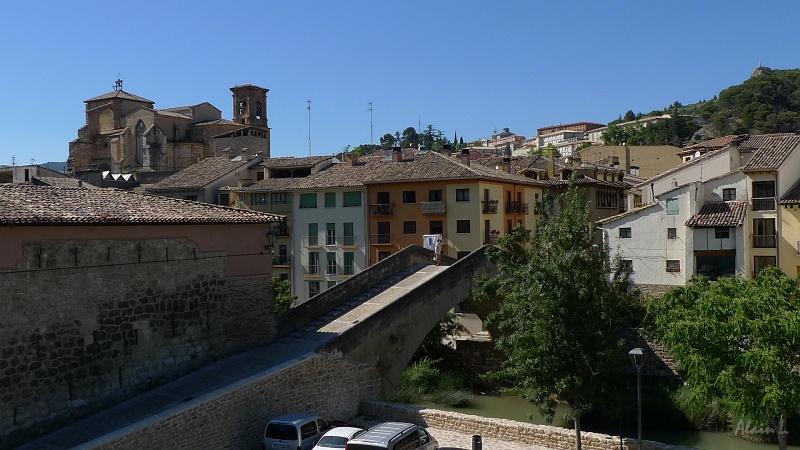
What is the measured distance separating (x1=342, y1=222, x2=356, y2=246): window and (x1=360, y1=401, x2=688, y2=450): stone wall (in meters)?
24.1

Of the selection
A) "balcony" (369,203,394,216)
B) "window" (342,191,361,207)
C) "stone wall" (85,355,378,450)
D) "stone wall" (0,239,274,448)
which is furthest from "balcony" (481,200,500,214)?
"stone wall" (0,239,274,448)

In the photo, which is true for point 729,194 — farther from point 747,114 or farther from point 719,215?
point 747,114

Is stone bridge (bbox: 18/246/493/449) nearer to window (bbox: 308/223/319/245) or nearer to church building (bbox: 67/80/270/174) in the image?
window (bbox: 308/223/319/245)

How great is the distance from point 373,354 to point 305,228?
991 inches

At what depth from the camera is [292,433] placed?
16953 millimetres

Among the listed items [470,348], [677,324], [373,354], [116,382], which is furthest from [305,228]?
[677,324]

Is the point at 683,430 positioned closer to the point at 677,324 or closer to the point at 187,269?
the point at 677,324

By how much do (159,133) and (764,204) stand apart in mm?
66533

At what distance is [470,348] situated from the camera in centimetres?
3388

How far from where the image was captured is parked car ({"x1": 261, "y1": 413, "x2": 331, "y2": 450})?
1691 cm

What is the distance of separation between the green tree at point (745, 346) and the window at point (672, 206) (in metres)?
20.1

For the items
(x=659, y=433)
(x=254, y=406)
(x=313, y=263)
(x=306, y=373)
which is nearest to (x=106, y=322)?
(x=254, y=406)

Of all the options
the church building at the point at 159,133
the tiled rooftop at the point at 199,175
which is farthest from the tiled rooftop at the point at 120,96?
the tiled rooftop at the point at 199,175

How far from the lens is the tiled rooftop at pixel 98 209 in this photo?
16.3 metres
